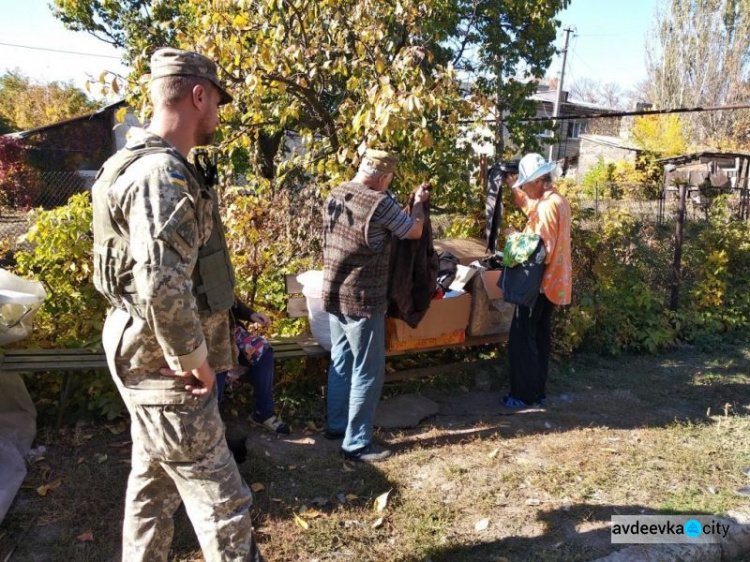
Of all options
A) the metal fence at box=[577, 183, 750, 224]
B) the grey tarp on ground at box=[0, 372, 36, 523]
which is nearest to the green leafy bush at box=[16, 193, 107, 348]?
the grey tarp on ground at box=[0, 372, 36, 523]

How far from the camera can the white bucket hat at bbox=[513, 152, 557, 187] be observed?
165 inches

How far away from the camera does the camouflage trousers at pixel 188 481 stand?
2.06 m

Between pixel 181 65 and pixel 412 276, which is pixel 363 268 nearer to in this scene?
pixel 412 276

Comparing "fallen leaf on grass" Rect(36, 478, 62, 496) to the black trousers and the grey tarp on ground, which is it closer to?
the grey tarp on ground

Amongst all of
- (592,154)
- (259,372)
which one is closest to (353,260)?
(259,372)

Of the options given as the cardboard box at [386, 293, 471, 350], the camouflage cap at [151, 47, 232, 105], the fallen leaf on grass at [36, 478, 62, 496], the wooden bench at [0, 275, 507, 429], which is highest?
the camouflage cap at [151, 47, 232, 105]

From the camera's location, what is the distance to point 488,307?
183 inches

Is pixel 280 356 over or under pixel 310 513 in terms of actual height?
over

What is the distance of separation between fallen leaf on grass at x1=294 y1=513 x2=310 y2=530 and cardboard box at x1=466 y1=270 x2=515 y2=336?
2129 millimetres

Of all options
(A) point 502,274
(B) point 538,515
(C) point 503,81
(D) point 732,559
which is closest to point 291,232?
(A) point 502,274

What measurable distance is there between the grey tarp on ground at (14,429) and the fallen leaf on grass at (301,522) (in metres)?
1.35

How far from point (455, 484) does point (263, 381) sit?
51.8 inches

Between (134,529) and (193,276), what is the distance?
942mm

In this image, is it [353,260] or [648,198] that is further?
[648,198]
